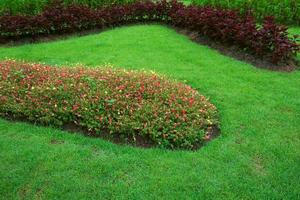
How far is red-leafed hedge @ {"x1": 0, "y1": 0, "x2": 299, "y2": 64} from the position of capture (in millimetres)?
8133

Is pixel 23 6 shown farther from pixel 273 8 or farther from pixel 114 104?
pixel 273 8

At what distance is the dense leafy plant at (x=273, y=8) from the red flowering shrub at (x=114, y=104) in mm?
5866

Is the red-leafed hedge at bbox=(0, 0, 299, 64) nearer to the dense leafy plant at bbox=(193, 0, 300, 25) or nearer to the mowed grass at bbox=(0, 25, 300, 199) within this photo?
the mowed grass at bbox=(0, 25, 300, 199)

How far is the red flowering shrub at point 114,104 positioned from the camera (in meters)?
5.55

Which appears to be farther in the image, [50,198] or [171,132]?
[171,132]

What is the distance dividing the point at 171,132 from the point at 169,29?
20.6ft

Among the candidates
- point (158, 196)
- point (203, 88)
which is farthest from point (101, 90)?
point (158, 196)

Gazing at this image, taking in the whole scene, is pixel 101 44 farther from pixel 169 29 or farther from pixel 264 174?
pixel 264 174

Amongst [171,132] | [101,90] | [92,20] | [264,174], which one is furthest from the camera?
[92,20]

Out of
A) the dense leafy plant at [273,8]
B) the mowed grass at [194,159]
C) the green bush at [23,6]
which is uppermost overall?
the dense leafy plant at [273,8]

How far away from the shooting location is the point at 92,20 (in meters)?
11.1

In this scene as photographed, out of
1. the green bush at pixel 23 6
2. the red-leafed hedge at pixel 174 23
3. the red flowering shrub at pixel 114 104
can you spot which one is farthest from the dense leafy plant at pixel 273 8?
the red flowering shrub at pixel 114 104

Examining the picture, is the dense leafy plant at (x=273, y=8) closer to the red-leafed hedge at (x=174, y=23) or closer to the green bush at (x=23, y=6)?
the red-leafed hedge at (x=174, y=23)

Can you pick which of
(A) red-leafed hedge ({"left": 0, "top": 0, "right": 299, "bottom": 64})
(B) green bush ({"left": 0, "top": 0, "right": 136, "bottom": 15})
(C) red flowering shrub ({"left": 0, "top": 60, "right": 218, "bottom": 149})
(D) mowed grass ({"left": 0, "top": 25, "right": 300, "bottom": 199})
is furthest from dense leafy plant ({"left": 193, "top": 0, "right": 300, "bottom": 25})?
(C) red flowering shrub ({"left": 0, "top": 60, "right": 218, "bottom": 149})
